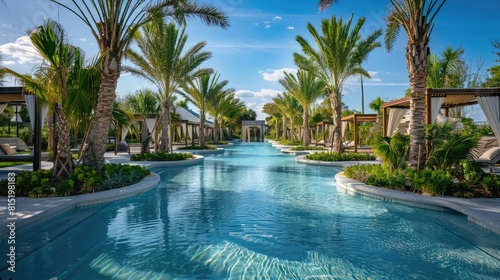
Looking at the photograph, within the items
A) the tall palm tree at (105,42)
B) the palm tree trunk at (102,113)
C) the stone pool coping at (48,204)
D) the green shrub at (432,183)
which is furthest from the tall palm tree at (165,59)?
the green shrub at (432,183)

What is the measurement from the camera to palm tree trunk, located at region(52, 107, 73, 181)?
7.67m

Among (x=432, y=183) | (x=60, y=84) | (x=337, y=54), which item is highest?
(x=337, y=54)

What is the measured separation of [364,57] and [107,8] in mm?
12241

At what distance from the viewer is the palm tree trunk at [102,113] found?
8.64m

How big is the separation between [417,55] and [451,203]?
179 inches

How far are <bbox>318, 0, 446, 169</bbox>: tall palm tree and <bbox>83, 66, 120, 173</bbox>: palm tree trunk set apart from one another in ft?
27.0

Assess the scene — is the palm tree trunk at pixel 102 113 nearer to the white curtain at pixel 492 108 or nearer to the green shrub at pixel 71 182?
the green shrub at pixel 71 182

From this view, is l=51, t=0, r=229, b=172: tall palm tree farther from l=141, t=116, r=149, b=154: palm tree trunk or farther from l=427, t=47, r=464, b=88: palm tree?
l=427, t=47, r=464, b=88: palm tree

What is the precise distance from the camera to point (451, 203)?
617cm

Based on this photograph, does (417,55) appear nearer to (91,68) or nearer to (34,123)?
(91,68)

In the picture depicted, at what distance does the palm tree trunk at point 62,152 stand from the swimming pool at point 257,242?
68.6 inches

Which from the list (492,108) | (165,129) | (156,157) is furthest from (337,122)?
(156,157)

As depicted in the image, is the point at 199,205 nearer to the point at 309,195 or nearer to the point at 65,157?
the point at 309,195

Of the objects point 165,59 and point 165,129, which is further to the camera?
point 165,129
